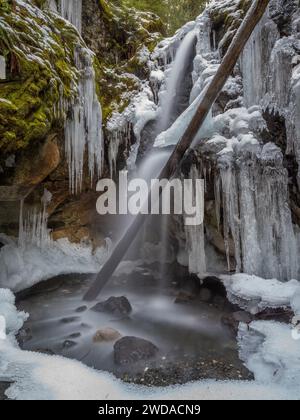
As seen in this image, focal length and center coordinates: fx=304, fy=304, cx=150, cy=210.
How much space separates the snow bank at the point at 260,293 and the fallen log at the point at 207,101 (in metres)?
2.65

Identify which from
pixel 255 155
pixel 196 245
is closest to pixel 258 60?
pixel 255 155

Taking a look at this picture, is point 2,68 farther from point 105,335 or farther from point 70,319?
point 105,335

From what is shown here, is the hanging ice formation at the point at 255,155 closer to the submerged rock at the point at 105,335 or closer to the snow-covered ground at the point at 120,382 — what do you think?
the snow-covered ground at the point at 120,382

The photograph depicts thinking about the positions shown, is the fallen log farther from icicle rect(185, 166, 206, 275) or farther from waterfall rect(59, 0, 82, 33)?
waterfall rect(59, 0, 82, 33)

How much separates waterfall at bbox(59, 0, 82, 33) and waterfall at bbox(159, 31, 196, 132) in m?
3.21

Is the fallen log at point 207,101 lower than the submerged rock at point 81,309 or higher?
higher

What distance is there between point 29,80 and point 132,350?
5045 mm

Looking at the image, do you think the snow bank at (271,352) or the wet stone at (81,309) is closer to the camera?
the snow bank at (271,352)

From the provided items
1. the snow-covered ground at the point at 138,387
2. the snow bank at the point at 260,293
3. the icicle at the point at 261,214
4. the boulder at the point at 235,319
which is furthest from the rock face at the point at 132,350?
the icicle at the point at 261,214

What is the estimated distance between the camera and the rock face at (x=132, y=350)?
14.4 ft

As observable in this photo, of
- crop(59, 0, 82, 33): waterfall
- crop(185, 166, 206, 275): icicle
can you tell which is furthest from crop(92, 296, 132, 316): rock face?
crop(59, 0, 82, 33): waterfall

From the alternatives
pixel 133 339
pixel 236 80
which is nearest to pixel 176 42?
pixel 236 80

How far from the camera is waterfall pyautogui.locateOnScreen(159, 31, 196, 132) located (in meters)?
9.45

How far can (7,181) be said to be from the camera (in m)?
6.48
